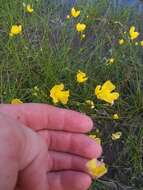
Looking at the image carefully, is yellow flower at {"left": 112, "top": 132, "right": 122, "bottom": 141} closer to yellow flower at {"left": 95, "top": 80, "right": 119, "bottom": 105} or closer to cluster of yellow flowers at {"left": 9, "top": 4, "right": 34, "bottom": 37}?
yellow flower at {"left": 95, "top": 80, "right": 119, "bottom": 105}

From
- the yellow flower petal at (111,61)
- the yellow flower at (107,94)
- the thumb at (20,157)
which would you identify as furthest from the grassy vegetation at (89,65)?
the thumb at (20,157)

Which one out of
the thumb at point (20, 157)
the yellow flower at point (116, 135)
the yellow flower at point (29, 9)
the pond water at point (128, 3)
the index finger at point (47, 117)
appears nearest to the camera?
the thumb at point (20, 157)

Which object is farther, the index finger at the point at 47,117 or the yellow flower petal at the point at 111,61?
the yellow flower petal at the point at 111,61

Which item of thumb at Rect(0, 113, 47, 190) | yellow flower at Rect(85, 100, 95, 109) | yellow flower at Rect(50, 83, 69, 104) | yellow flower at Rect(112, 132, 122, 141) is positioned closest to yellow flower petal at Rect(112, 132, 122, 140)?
yellow flower at Rect(112, 132, 122, 141)

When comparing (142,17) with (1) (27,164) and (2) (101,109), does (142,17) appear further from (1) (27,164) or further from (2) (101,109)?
(1) (27,164)

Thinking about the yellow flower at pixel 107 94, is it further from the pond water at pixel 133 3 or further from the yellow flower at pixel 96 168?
the pond water at pixel 133 3

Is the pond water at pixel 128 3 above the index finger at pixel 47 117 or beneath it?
above
